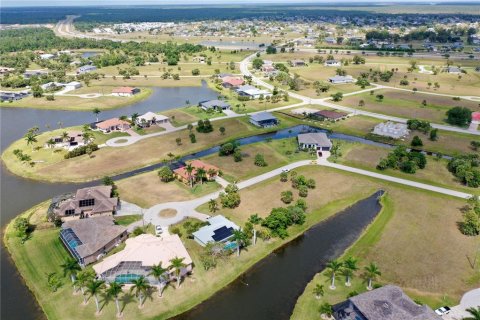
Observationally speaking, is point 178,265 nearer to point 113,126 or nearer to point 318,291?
point 318,291

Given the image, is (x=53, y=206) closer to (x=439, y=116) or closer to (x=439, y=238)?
(x=439, y=238)

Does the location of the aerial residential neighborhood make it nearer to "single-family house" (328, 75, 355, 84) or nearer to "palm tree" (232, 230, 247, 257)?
"palm tree" (232, 230, 247, 257)

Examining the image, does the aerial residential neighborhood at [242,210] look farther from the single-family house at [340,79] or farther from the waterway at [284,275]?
the single-family house at [340,79]

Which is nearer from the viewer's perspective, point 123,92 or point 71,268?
point 71,268

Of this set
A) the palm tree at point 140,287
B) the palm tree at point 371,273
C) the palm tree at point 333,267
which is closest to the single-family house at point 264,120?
the palm tree at point 333,267

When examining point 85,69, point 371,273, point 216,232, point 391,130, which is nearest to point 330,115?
point 391,130

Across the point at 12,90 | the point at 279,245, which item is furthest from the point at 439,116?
the point at 12,90
